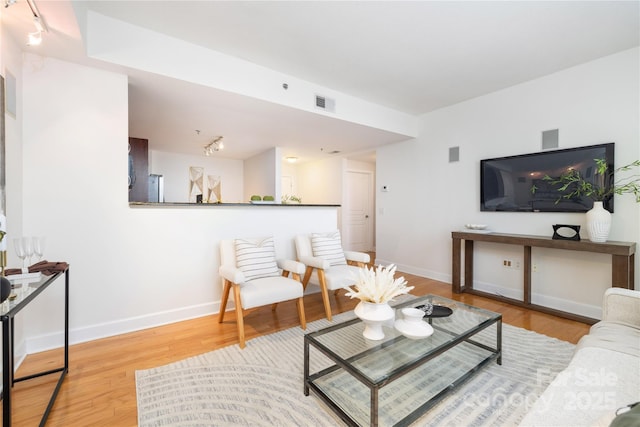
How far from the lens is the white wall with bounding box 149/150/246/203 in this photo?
20.4 ft

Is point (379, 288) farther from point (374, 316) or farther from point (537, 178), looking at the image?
point (537, 178)

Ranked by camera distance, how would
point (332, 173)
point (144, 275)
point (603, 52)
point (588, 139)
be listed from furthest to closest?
point (332, 173)
point (588, 139)
point (603, 52)
point (144, 275)

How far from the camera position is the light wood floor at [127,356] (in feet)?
5.08

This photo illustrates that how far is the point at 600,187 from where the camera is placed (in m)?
2.84

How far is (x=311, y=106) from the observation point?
3.39 meters

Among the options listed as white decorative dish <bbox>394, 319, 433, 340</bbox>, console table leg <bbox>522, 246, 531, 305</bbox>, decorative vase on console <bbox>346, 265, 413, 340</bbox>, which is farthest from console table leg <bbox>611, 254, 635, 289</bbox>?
decorative vase on console <bbox>346, 265, 413, 340</bbox>

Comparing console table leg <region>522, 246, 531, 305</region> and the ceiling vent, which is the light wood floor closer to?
console table leg <region>522, 246, 531, 305</region>

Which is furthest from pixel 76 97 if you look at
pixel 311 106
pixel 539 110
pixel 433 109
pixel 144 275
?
pixel 539 110

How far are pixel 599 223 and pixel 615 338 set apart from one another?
176 centimetres

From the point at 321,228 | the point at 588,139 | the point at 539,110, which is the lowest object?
the point at 321,228

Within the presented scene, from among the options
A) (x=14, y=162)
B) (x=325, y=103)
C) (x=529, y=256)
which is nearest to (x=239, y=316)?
(x=14, y=162)

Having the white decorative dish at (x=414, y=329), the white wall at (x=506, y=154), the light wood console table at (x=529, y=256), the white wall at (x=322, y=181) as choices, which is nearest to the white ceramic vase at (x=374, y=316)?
the white decorative dish at (x=414, y=329)

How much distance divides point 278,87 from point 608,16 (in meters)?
2.93

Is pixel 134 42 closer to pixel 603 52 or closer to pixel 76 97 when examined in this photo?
pixel 76 97
